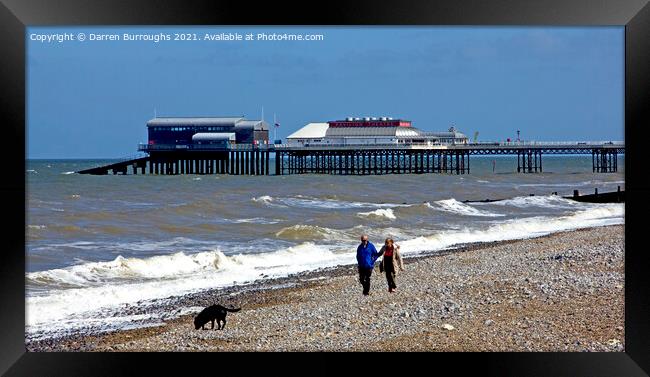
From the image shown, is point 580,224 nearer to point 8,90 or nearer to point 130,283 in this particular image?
point 130,283

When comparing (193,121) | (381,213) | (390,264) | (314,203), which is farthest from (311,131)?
(390,264)

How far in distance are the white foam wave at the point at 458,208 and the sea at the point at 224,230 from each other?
0.09 feet

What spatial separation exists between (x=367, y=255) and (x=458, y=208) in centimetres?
992

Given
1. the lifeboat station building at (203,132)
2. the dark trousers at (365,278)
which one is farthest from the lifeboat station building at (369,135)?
the dark trousers at (365,278)

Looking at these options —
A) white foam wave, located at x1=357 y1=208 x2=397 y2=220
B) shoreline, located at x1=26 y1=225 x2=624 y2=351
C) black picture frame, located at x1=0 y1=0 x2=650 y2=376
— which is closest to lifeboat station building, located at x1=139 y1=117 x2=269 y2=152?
white foam wave, located at x1=357 y1=208 x2=397 y2=220

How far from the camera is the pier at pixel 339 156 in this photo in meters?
29.6

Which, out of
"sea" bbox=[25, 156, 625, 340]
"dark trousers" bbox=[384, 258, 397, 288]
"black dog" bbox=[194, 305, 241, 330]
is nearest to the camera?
"black dog" bbox=[194, 305, 241, 330]

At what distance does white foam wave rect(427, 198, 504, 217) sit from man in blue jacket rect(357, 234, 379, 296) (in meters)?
8.96

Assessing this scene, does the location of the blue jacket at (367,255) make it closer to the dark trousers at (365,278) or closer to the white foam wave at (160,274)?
the dark trousers at (365,278)

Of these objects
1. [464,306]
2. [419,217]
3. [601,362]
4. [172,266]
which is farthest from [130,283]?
[419,217]

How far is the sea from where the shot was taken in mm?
9359

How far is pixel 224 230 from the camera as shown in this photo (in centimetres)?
1502

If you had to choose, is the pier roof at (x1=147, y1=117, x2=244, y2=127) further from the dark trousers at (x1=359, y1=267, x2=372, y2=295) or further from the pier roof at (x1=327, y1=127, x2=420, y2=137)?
the dark trousers at (x1=359, y1=267, x2=372, y2=295)

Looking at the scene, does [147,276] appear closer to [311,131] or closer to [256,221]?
[256,221]
